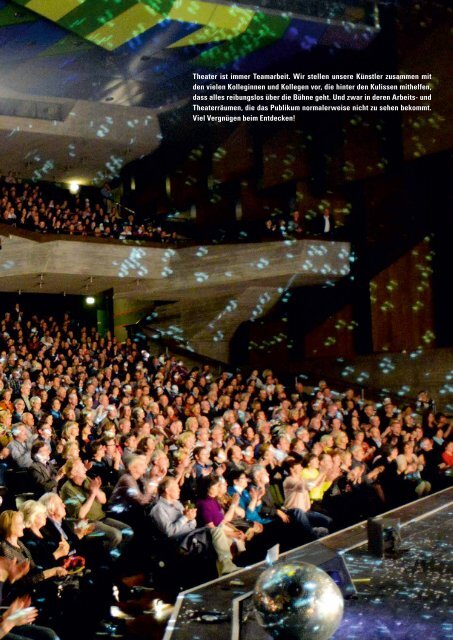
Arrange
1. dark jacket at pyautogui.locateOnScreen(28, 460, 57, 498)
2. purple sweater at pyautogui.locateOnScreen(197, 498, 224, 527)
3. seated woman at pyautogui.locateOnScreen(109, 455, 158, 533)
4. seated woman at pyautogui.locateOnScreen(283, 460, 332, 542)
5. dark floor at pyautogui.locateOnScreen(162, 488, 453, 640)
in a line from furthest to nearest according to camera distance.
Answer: seated woman at pyautogui.locateOnScreen(283, 460, 332, 542), dark jacket at pyautogui.locateOnScreen(28, 460, 57, 498), seated woman at pyautogui.locateOnScreen(109, 455, 158, 533), purple sweater at pyautogui.locateOnScreen(197, 498, 224, 527), dark floor at pyautogui.locateOnScreen(162, 488, 453, 640)

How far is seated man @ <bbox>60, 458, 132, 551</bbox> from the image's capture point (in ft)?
13.3

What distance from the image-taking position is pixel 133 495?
4.51 meters

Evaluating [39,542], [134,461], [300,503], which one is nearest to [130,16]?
[134,461]

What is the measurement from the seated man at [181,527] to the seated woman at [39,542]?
0.66 metres

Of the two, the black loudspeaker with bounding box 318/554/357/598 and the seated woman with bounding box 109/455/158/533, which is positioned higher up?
the seated woman with bounding box 109/455/158/533

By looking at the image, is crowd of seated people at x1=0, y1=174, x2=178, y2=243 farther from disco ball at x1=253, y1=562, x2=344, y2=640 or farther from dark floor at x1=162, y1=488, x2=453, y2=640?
disco ball at x1=253, y1=562, x2=344, y2=640

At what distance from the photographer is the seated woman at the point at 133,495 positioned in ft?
14.6

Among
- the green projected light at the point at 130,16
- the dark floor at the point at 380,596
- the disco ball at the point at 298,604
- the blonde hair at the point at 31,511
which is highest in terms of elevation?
the green projected light at the point at 130,16

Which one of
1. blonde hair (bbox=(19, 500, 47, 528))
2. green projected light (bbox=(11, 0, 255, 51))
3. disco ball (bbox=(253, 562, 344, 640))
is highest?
green projected light (bbox=(11, 0, 255, 51))

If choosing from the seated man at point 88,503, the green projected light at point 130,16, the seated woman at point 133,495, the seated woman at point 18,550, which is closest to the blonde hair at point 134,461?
the seated woman at point 133,495

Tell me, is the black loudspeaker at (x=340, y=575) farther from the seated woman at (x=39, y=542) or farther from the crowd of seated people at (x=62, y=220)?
the crowd of seated people at (x=62, y=220)

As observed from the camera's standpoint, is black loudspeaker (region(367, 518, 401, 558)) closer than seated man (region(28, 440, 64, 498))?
Yes

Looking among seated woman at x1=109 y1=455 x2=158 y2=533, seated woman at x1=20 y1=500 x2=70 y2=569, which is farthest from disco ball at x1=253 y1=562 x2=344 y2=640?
seated woman at x1=109 y1=455 x2=158 y2=533

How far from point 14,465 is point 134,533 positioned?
1.53 meters
